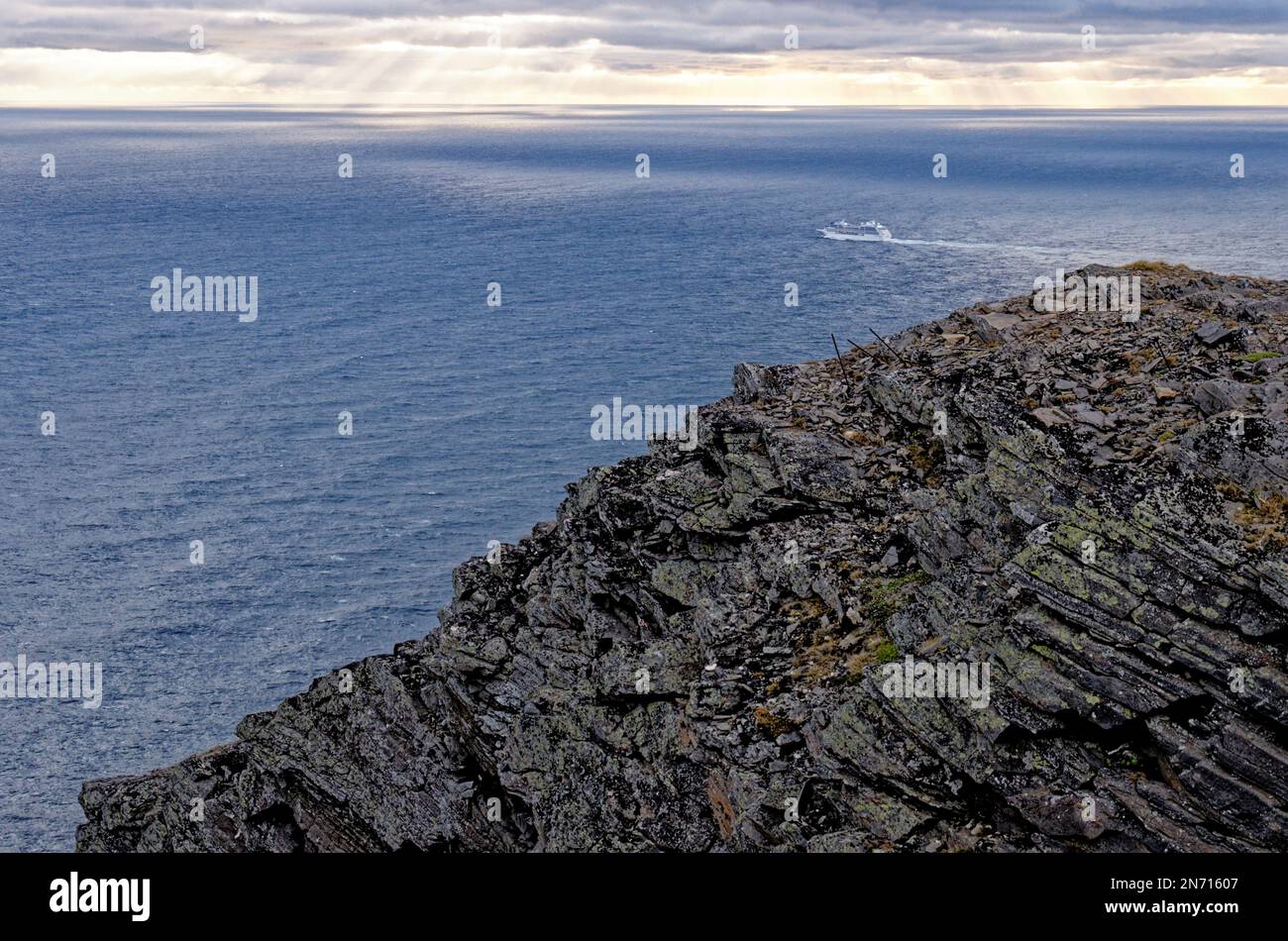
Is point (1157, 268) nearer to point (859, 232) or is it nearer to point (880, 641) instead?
point (880, 641)

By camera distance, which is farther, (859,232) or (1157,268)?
(859,232)

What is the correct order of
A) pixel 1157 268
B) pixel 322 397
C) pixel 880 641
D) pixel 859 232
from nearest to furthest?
pixel 880 641
pixel 1157 268
pixel 322 397
pixel 859 232

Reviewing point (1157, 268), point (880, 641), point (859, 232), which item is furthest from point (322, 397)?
point (859, 232)

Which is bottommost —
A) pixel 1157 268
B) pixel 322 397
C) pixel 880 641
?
pixel 880 641

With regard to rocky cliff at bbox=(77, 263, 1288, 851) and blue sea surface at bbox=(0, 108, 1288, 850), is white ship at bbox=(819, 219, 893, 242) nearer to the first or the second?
blue sea surface at bbox=(0, 108, 1288, 850)

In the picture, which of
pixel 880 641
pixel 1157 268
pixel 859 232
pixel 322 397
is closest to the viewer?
pixel 880 641

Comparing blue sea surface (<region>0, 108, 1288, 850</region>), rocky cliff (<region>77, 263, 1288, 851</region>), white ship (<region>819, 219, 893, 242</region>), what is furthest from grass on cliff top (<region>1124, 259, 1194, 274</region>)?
white ship (<region>819, 219, 893, 242</region>)
